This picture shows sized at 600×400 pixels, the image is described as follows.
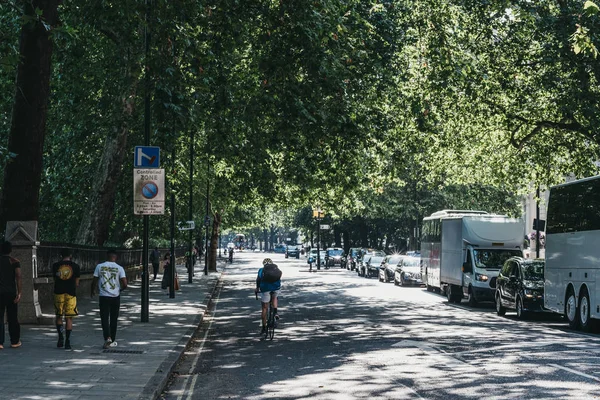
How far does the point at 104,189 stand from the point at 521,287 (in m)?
13.8

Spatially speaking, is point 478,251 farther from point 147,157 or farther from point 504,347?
point 504,347

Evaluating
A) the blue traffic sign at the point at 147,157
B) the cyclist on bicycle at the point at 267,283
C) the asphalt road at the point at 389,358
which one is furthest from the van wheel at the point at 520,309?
the blue traffic sign at the point at 147,157

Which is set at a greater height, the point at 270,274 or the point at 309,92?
the point at 309,92

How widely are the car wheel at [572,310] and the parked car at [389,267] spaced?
25.6m

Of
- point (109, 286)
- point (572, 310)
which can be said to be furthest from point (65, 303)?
point (572, 310)

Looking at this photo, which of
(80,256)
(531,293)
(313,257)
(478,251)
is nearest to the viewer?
(531,293)

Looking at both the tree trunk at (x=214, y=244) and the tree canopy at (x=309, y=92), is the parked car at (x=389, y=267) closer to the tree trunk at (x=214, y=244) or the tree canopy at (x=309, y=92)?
the tree canopy at (x=309, y=92)

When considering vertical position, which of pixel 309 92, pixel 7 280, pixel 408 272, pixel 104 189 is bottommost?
pixel 408 272

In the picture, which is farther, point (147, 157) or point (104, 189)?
point (104, 189)

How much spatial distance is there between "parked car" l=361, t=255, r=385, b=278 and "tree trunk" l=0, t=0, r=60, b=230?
3788cm

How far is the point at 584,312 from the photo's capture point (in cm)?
2108

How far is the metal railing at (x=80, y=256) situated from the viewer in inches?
887

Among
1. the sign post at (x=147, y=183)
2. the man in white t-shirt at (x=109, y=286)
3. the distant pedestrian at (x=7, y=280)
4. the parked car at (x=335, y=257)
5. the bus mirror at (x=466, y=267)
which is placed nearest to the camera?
the distant pedestrian at (x=7, y=280)

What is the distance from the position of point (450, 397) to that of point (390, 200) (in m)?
58.4
